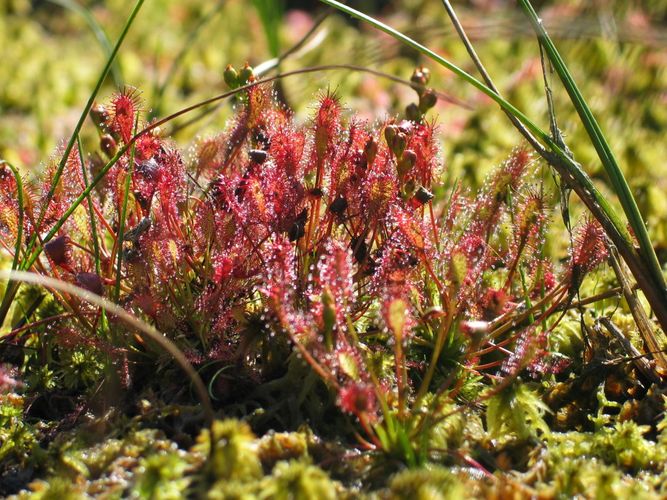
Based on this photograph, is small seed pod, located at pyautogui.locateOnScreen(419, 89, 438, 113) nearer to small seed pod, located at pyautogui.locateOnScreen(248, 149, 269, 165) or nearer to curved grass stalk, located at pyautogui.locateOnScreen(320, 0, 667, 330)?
curved grass stalk, located at pyautogui.locateOnScreen(320, 0, 667, 330)

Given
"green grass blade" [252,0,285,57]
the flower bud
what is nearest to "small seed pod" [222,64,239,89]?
the flower bud

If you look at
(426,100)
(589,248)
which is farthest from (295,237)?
(589,248)

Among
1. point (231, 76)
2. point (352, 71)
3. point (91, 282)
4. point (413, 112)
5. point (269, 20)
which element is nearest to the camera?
point (91, 282)

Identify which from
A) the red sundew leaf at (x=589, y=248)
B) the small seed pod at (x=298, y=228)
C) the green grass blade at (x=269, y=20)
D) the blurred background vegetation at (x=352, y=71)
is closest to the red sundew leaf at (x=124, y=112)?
the small seed pod at (x=298, y=228)

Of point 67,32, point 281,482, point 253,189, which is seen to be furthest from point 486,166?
point 67,32

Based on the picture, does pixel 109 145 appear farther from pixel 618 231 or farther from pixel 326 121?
pixel 618 231

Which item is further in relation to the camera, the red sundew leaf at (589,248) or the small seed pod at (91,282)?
the red sundew leaf at (589,248)

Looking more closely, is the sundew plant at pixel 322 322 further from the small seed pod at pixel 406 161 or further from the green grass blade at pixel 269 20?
the green grass blade at pixel 269 20

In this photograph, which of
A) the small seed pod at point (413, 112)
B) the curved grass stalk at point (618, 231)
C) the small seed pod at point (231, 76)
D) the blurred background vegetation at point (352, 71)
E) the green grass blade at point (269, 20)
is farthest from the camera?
the green grass blade at point (269, 20)
